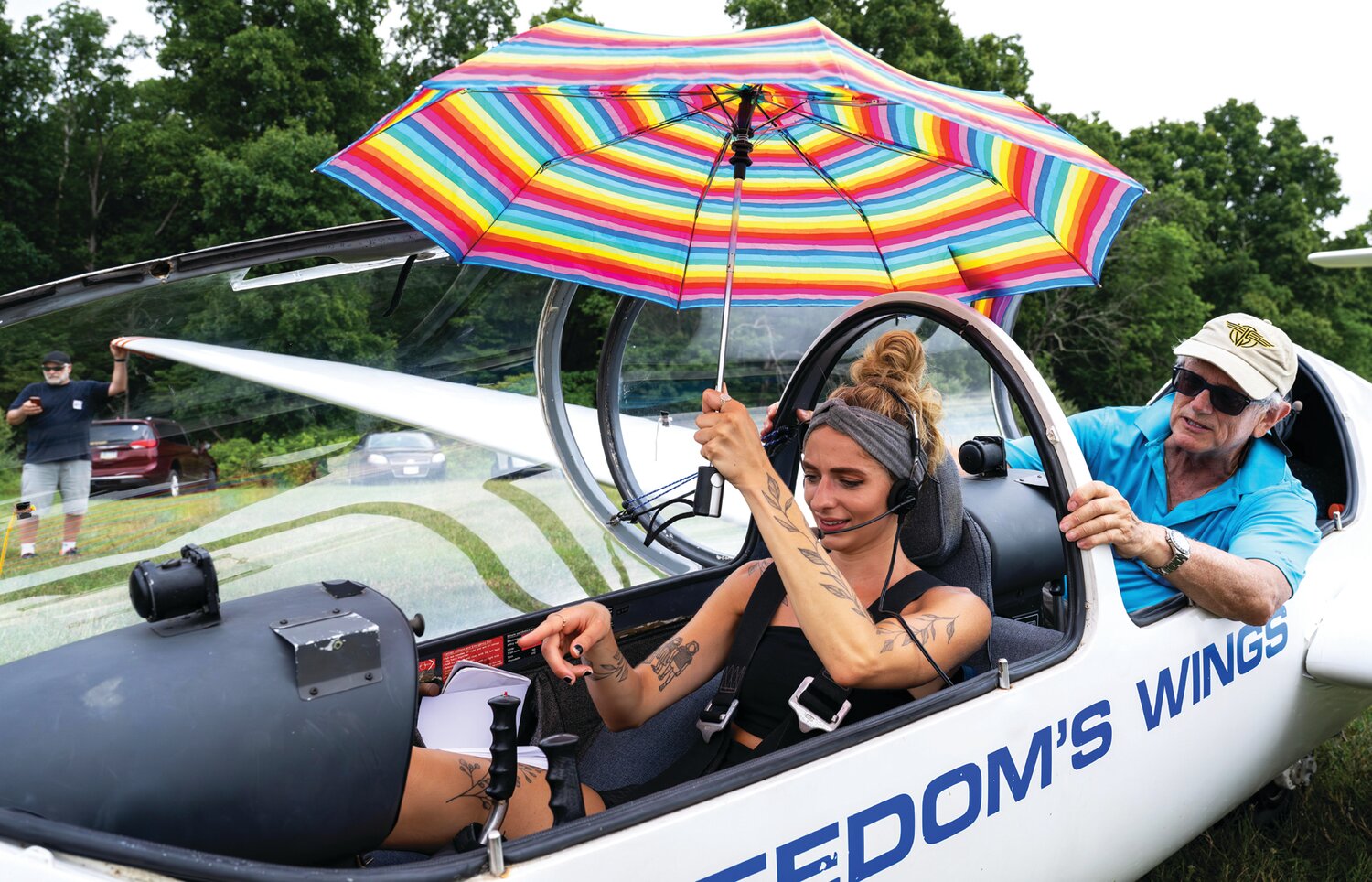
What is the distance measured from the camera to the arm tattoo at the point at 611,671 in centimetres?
199

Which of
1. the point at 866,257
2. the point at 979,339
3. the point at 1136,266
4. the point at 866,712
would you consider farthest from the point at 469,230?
the point at 1136,266

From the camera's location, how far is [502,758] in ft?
4.63

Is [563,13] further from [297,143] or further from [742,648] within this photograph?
[742,648]

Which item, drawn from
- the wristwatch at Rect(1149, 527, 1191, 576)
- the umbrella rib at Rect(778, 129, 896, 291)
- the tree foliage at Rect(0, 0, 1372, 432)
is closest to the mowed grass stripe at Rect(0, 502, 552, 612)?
the umbrella rib at Rect(778, 129, 896, 291)

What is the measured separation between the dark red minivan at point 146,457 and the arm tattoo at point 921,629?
11.4 ft

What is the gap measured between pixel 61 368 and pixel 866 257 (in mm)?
2631

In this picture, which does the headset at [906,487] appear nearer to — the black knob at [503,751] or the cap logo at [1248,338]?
the black knob at [503,751]

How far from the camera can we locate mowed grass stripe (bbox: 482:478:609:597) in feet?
18.1

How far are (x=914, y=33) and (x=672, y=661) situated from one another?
26.1 meters

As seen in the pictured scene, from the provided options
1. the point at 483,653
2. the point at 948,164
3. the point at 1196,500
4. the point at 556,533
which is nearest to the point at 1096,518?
the point at 1196,500

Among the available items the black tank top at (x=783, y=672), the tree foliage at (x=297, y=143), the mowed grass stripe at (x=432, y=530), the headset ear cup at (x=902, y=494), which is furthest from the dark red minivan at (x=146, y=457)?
the tree foliage at (x=297, y=143)

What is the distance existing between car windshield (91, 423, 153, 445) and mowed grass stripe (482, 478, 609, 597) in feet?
6.17

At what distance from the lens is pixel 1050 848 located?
198 cm

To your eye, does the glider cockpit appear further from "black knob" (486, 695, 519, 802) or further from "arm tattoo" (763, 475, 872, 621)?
"arm tattoo" (763, 475, 872, 621)
